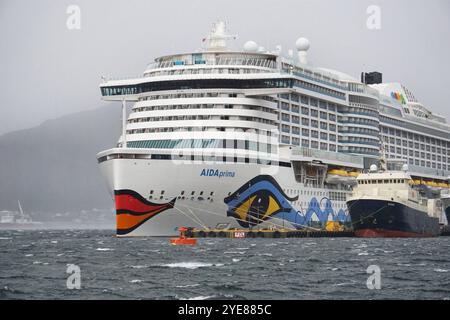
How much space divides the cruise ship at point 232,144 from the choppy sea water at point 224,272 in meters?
9.00

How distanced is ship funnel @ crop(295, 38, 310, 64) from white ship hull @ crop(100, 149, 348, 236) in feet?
72.1

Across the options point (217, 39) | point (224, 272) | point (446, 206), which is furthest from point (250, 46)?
point (224, 272)

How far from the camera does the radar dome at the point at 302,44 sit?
336ft

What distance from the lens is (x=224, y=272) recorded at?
152 ft

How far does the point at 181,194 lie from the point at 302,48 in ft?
108

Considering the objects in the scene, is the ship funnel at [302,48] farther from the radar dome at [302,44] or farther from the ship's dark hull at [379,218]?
the ship's dark hull at [379,218]

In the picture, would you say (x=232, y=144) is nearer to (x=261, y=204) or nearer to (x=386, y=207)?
(x=261, y=204)

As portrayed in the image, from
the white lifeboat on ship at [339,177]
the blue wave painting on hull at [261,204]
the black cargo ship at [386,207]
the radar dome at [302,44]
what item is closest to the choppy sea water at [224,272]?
the blue wave painting on hull at [261,204]

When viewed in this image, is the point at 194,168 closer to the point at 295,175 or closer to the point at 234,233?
the point at 234,233

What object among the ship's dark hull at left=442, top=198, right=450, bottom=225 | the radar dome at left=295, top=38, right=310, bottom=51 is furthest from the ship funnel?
the ship's dark hull at left=442, top=198, right=450, bottom=225

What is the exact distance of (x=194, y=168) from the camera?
75938 millimetres

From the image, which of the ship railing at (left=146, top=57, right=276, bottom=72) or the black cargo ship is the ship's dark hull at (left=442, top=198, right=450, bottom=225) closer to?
the black cargo ship

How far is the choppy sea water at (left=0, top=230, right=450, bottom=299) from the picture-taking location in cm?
3888
